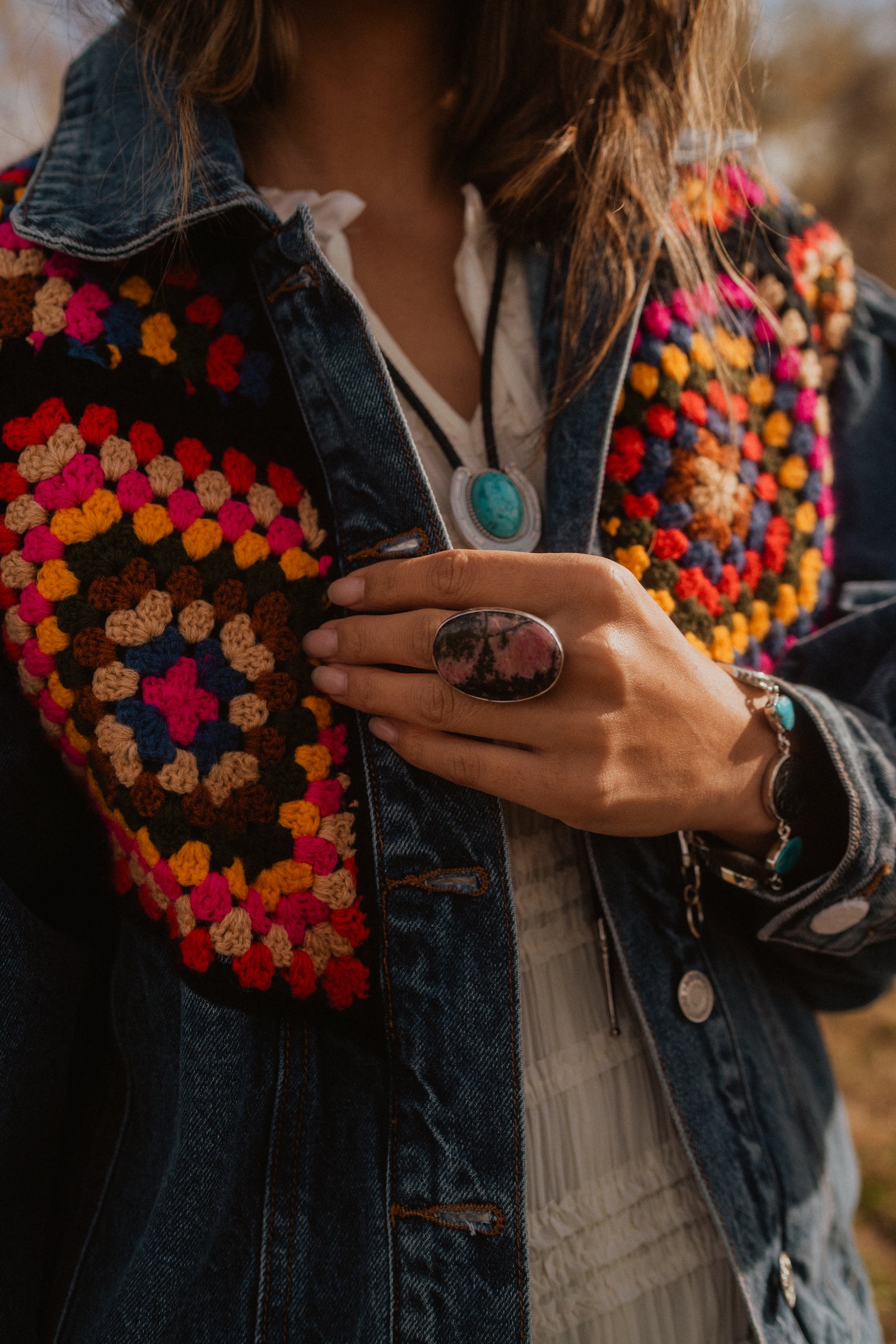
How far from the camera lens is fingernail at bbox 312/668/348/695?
2.58 ft

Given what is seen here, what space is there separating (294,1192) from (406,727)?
0.46 meters

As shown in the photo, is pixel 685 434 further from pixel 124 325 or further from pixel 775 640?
pixel 124 325

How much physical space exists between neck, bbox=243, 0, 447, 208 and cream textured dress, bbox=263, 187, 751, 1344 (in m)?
0.29

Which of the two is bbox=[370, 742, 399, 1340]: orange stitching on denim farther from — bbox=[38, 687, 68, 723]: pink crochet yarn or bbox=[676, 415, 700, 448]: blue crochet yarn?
bbox=[676, 415, 700, 448]: blue crochet yarn

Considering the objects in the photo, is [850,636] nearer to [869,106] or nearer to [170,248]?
[170,248]

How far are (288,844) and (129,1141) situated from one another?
1.38 feet

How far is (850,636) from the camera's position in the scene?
42.3 inches

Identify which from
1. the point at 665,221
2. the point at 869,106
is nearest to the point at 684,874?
the point at 665,221

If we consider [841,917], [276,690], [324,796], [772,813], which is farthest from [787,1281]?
[276,690]

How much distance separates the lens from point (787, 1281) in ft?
2.85

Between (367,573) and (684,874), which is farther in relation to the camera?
(684,874)

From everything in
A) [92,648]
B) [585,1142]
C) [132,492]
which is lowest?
[585,1142]

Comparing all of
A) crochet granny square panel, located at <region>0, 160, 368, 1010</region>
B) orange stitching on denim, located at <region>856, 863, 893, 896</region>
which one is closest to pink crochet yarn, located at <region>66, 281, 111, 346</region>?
crochet granny square panel, located at <region>0, 160, 368, 1010</region>

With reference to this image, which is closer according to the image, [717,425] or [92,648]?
[92,648]
